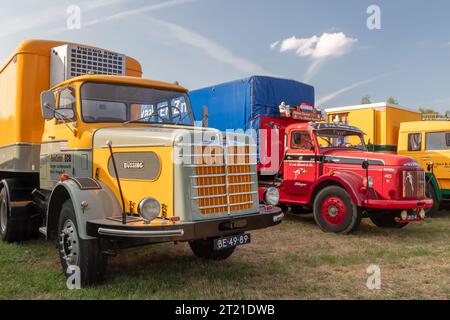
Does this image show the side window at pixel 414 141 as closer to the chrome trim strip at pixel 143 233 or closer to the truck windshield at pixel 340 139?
the truck windshield at pixel 340 139

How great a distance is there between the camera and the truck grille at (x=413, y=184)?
754 cm

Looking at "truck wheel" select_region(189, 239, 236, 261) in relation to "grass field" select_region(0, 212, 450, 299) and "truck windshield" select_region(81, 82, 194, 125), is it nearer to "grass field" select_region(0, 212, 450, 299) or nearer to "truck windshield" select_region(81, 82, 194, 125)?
"grass field" select_region(0, 212, 450, 299)

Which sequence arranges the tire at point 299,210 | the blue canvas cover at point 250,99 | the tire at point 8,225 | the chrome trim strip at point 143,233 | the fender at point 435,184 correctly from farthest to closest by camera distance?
the fender at point 435,184 < the tire at point 299,210 < the blue canvas cover at point 250,99 < the tire at point 8,225 < the chrome trim strip at point 143,233

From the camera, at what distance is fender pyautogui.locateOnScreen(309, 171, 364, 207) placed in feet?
24.6

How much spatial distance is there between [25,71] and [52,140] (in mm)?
1405

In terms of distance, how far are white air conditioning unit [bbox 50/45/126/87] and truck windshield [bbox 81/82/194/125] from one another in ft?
4.61

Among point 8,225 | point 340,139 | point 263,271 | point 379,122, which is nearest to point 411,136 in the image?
point 379,122

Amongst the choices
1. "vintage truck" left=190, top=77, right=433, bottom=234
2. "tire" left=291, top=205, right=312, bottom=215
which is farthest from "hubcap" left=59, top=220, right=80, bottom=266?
"tire" left=291, top=205, right=312, bottom=215

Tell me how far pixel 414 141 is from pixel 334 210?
4.49 metres

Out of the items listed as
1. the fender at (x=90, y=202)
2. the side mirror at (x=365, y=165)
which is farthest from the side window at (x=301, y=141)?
the fender at (x=90, y=202)

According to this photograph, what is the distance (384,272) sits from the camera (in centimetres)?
538

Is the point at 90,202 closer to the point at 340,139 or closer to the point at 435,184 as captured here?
the point at 340,139

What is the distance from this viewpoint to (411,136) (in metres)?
11.0
